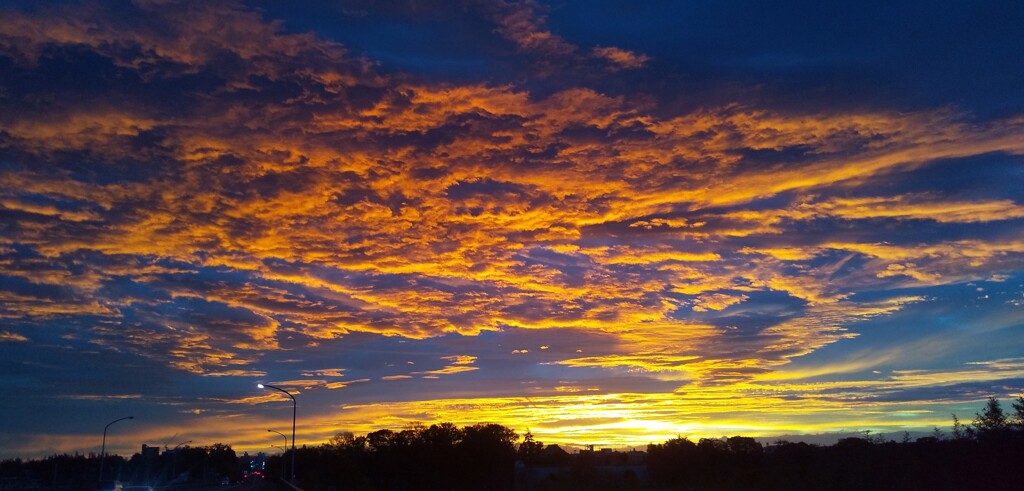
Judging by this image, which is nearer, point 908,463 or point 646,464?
point 908,463

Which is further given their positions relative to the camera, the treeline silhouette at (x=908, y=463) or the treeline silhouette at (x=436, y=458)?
the treeline silhouette at (x=436, y=458)

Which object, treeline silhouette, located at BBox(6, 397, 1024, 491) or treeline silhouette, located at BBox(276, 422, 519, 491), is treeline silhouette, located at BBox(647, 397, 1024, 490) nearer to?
treeline silhouette, located at BBox(6, 397, 1024, 491)

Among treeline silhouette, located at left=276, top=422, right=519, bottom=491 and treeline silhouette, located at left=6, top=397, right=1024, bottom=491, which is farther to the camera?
treeline silhouette, located at left=276, top=422, right=519, bottom=491

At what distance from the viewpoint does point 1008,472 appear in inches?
979

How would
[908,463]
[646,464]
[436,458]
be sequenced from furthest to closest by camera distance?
1. [436,458]
2. [646,464]
3. [908,463]

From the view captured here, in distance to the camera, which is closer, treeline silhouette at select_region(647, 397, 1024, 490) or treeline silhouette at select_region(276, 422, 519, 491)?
treeline silhouette at select_region(647, 397, 1024, 490)

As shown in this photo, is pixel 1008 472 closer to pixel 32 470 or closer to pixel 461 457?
pixel 461 457

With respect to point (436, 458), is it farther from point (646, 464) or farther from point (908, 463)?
point (908, 463)

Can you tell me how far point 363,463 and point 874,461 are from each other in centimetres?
8942

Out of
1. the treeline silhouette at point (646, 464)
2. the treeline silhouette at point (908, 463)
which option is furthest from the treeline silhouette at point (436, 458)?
the treeline silhouette at point (908, 463)

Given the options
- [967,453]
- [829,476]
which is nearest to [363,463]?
[829,476]

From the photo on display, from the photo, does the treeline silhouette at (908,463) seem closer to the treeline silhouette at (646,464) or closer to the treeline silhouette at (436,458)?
the treeline silhouette at (646,464)

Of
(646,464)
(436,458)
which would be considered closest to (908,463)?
(646,464)

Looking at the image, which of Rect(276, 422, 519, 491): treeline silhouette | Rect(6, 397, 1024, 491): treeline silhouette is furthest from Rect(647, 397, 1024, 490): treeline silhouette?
Rect(276, 422, 519, 491): treeline silhouette
